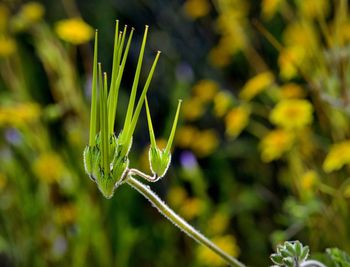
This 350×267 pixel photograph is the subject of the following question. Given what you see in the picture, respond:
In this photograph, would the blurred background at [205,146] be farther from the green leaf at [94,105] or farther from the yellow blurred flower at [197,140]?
the green leaf at [94,105]

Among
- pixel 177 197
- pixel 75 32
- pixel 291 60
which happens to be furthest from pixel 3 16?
pixel 291 60

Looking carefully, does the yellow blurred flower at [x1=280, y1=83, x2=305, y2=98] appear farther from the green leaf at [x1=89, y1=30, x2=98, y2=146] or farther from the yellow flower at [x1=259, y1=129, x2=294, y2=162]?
the green leaf at [x1=89, y1=30, x2=98, y2=146]

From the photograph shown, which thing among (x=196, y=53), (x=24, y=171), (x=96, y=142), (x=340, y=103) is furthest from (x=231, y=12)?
(x=96, y=142)

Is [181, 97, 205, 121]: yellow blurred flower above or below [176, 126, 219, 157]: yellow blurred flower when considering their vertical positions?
above

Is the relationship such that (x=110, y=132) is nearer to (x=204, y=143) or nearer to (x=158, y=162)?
(x=158, y=162)

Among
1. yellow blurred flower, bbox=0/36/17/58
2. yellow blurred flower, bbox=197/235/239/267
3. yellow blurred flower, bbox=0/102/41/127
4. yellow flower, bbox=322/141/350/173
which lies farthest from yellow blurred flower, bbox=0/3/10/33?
yellow flower, bbox=322/141/350/173

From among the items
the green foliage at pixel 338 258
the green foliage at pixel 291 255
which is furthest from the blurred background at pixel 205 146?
the green foliage at pixel 291 255
